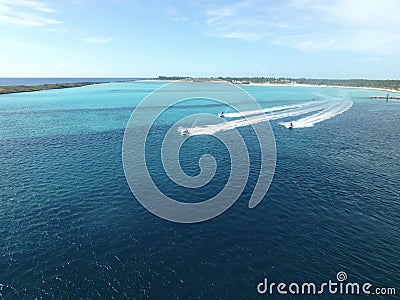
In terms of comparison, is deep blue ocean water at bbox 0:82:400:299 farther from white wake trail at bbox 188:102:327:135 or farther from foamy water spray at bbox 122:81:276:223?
white wake trail at bbox 188:102:327:135

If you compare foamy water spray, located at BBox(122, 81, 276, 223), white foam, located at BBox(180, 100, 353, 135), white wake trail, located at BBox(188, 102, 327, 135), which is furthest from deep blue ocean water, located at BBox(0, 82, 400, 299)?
white foam, located at BBox(180, 100, 353, 135)

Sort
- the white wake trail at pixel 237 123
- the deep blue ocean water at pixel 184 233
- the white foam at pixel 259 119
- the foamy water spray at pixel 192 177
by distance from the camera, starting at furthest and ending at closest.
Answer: the white foam at pixel 259 119 < the white wake trail at pixel 237 123 < the foamy water spray at pixel 192 177 < the deep blue ocean water at pixel 184 233

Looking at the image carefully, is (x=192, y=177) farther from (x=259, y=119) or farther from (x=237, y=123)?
(x=259, y=119)

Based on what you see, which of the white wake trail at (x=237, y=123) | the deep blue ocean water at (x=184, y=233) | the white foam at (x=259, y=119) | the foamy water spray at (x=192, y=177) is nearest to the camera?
the deep blue ocean water at (x=184, y=233)

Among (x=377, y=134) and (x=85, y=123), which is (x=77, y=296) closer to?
(x=85, y=123)

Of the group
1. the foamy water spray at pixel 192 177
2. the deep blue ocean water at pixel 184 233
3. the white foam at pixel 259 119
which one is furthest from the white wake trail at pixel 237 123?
the deep blue ocean water at pixel 184 233

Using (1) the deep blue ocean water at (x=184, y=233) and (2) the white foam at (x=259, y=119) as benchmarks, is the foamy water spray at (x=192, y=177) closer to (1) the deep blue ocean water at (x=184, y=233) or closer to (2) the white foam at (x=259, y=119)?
(1) the deep blue ocean water at (x=184, y=233)

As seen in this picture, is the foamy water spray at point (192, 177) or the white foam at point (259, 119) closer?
the foamy water spray at point (192, 177)

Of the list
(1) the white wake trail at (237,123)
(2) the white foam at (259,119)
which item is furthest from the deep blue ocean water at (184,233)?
(2) the white foam at (259,119)

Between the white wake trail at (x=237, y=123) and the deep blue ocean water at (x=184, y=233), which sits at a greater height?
the white wake trail at (x=237, y=123)
